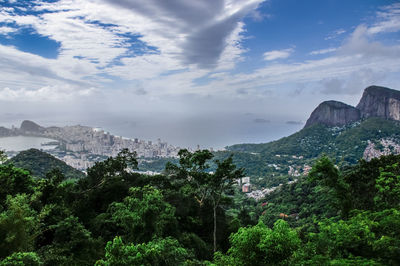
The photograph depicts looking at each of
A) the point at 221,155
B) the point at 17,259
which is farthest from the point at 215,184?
the point at 221,155

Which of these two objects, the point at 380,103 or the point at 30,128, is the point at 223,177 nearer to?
the point at 30,128

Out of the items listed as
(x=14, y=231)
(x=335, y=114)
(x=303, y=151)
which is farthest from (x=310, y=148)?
(x=14, y=231)

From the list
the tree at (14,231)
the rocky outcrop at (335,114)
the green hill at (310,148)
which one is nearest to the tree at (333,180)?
the tree at (14,231)

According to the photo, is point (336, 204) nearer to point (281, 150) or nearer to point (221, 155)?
point (221, 155)

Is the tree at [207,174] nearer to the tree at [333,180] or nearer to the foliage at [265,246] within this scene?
the tree at [333,180]

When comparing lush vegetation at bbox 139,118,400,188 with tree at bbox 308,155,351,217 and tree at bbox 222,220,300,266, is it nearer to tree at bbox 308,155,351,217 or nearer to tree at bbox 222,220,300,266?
tree at bbox 308,155,351,217

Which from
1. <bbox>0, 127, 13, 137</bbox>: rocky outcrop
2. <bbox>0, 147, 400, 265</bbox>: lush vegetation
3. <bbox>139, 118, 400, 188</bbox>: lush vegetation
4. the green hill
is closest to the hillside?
<bbox>0, 147, 400, 265</bbox>: lush vegetation
